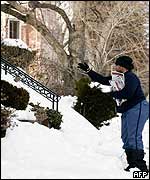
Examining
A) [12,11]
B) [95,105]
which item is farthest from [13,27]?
[95,105]

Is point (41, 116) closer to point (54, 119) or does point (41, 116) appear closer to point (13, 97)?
point (54, 119)

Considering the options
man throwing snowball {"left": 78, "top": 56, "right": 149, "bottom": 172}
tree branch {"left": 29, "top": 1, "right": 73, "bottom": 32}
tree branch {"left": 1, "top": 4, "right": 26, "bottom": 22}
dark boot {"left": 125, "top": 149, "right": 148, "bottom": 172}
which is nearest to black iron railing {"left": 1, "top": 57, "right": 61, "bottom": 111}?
man throwing snowball {"left": 78, "top": 56, "right": 149, "bottom": 172}

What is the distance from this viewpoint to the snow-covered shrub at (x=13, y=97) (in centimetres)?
952

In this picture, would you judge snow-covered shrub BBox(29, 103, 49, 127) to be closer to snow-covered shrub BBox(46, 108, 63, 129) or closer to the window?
snow-covered shrub BBox(46, 108, 63, 129)

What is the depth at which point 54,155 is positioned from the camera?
23.6 feet

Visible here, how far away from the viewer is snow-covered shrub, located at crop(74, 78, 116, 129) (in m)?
14.0

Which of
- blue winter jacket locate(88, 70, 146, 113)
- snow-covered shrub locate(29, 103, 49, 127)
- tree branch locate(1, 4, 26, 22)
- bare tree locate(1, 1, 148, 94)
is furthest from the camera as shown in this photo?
tree branch locate(1, 4, 26, 22)

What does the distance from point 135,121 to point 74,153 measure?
138 centimetres

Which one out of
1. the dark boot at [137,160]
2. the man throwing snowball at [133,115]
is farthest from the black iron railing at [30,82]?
the dark boot at [137,160]

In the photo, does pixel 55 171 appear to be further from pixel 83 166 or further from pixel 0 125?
pixel 0 125

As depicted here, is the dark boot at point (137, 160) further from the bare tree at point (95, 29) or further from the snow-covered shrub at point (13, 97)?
the bare tree at point (95, 29)

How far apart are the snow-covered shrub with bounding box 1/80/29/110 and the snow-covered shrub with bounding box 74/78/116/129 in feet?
14.6

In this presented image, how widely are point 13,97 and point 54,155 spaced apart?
2.80 meters

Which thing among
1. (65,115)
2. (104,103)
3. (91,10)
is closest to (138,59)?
(91,10)
